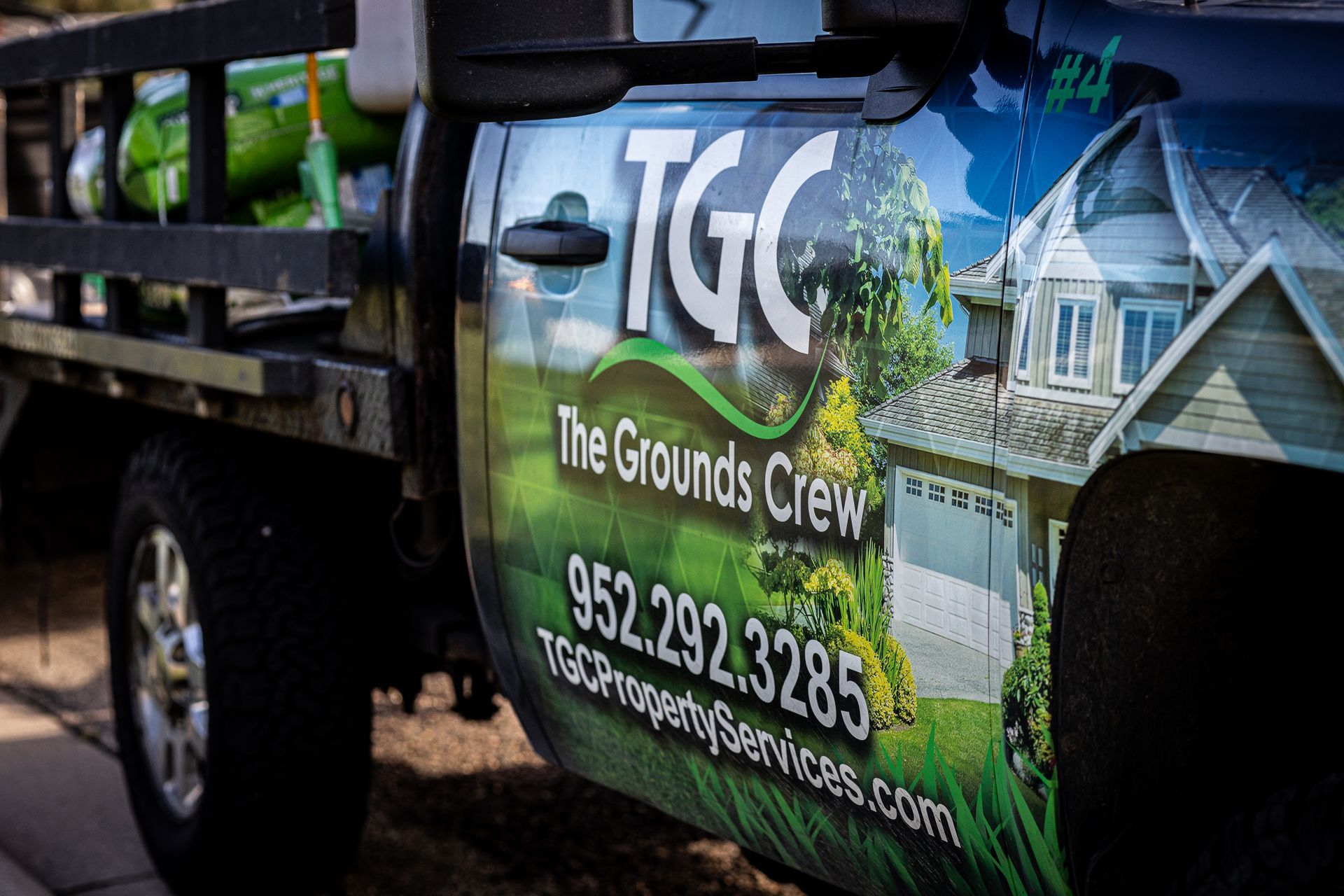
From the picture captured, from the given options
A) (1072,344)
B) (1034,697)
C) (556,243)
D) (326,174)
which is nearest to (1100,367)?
(1072,344)

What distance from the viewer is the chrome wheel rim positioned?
3.24m

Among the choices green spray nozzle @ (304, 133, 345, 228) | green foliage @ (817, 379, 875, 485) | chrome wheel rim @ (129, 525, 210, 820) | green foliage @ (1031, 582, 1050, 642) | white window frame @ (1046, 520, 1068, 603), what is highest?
green spray nozzle @ (304, 133, 345, 228)

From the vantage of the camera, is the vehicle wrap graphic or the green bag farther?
the green bag

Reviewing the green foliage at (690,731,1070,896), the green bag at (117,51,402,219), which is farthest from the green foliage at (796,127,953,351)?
the green bag at (117,51,402,219)

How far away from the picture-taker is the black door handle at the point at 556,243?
2277 mm

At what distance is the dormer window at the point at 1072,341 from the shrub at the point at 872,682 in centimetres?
47

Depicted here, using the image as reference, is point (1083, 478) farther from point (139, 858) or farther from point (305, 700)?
point (139, 858)

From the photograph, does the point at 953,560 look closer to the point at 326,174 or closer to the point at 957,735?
the point at 957,735

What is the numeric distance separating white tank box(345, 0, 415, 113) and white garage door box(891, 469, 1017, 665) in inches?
81.3

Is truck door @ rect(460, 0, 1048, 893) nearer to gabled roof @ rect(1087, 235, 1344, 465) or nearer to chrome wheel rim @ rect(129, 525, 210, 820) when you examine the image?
gabled roof @ rect(1087, 235, 1344, 465)

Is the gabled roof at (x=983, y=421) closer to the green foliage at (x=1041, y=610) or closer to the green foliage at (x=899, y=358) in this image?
the green foliage at (x=899, y=358)

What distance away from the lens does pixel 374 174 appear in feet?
12.3

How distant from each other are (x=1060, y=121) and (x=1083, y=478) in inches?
15.7

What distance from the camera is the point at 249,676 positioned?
303 cm
